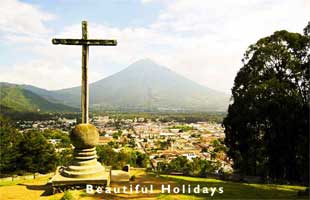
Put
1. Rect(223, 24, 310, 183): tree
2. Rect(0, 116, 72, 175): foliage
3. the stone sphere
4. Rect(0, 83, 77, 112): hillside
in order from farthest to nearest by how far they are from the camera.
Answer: Rect(0, 83, 77, 112): hillside < Rect(0, 116, 72, 175): foliage < Rect(223, 24, 310, 183): tree < the stone sphere

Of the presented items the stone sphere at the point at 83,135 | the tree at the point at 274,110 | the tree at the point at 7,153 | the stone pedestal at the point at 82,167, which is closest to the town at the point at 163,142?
the tree at the point at 274,110

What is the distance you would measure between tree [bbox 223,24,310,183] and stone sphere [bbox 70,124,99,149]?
6969 millimetres

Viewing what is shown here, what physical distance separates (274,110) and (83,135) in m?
7.95

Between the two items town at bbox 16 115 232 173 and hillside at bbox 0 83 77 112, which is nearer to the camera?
town at bbox 16 115 232 173

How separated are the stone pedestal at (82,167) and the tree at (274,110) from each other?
691cm

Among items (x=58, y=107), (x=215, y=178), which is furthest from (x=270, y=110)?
(x=58, y=107)

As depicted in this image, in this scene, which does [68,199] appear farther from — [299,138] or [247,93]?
[299,138]

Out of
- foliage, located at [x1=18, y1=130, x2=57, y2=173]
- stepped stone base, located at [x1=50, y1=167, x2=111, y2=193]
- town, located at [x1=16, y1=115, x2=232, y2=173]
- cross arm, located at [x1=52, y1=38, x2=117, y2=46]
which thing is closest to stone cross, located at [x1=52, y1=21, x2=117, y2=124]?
cross arm, located at [x1=52, y1=38, x2=117, y2=46]

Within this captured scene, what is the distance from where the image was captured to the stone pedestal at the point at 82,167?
8164 mm

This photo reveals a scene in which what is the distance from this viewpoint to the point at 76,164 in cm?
848

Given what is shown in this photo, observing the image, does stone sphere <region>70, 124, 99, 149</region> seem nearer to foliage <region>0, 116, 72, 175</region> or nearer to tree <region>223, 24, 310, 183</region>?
tree <region>223, 24, 310, 183</region>

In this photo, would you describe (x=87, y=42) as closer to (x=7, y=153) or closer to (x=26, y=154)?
(x=7, y=153)

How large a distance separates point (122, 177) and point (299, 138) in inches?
288

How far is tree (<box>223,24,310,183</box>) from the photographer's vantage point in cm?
1180
